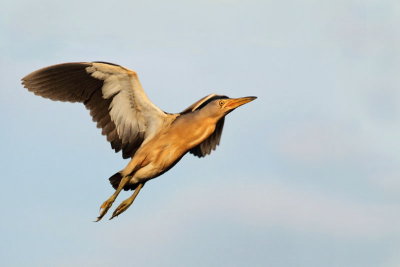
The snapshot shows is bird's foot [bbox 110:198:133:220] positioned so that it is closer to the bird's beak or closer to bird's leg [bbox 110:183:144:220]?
bird's leg [bbox 110:183:144:220]

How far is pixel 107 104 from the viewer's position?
17.4 m

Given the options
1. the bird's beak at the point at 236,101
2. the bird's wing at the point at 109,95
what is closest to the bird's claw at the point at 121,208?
the bird's wing at the point at 109,95

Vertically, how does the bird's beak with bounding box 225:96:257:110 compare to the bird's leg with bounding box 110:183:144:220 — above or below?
above

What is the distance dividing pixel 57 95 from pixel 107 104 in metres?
1.07

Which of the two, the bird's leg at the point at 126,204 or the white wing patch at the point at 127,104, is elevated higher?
the white wing patch at the point at 127,104

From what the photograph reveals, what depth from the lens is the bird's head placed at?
55.3ft

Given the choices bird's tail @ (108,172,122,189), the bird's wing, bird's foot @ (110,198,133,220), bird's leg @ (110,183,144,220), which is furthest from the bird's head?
bird's foot @ (110,198,133,220)

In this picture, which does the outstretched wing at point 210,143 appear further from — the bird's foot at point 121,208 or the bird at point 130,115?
the bird's foot at point 121,208

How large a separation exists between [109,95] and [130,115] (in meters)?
0.59

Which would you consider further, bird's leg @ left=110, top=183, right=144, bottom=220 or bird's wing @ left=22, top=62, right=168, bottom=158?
bird's wing @ left=22, top=62, right=168, bottom=158

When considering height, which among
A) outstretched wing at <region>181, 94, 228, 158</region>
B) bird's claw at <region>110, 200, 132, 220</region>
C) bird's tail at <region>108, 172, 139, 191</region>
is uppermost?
outstretched wing at <region>181, 94, 228, 158</region>

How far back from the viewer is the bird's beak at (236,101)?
55.5ft

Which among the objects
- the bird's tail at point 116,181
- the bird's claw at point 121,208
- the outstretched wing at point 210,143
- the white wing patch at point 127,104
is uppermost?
the white wing patch at point 127,104

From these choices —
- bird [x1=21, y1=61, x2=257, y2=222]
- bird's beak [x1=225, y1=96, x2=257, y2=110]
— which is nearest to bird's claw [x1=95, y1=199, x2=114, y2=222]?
bird [x1=21, y1=61, x2=257, y2=222]
